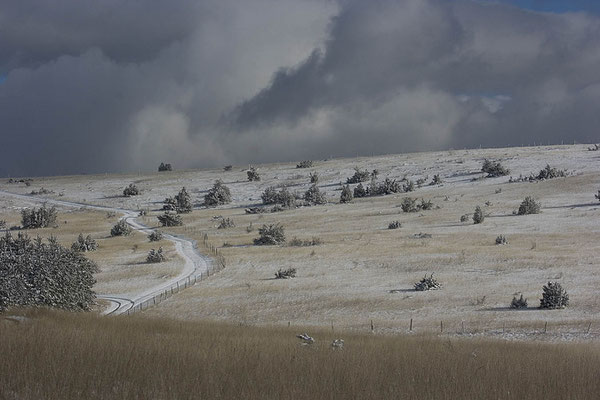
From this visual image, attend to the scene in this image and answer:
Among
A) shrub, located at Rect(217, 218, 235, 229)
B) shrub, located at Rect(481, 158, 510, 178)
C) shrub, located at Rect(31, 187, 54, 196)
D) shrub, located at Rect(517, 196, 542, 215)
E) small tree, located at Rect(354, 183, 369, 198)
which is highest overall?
shrub, located at Rect(481, 158, 510, 178)

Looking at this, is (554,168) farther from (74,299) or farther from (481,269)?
(74,299)

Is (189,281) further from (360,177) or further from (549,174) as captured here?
(360,177)

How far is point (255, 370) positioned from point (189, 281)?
115 ft

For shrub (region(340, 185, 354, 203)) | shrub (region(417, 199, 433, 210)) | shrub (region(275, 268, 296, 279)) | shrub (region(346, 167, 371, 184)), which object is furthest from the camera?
shrub (region(346, 167, 371, 184))

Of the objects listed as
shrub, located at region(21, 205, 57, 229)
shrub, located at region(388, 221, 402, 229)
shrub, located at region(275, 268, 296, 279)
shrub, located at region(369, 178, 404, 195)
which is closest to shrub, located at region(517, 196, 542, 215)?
shrub, located at region(388, 221, 402, 229)

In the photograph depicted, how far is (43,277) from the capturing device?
96.1 ft

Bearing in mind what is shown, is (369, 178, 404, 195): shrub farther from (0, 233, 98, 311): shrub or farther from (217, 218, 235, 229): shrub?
(0, 233, 98, 311): shrub

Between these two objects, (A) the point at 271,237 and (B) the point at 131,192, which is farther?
(B) the point at 131,192

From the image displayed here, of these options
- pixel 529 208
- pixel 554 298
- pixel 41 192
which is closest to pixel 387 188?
pixel 529 208

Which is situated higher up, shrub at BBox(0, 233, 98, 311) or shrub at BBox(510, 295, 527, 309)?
shrub at BBox(0, 233, 98, 311)

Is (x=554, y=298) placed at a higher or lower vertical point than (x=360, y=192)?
lower

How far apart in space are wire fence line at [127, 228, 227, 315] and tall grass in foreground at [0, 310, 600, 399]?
57.9ft

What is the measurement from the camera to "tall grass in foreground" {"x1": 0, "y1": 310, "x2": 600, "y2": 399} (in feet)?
30.7

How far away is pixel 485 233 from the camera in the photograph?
174 feet
